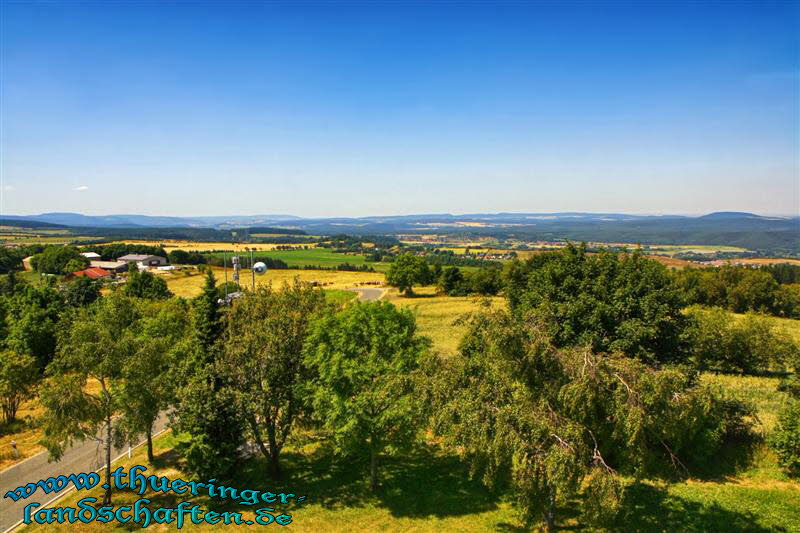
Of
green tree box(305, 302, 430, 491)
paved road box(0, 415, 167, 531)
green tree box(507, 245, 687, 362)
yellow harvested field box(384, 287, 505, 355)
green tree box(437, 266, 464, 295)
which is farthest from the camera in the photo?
green tree box(437, 266, 464, 295)

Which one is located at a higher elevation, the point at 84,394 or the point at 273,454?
the point at 84,394

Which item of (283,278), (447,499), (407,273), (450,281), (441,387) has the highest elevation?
(441,387)

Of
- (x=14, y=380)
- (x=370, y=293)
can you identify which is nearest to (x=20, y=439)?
(x=14, y=380)

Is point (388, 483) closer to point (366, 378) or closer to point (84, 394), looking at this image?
point (366, 378)

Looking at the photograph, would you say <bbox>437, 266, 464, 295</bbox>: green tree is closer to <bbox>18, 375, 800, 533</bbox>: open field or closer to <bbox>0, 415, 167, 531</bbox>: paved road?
<bbox>18, 375, 800, 533</bbox>: open field

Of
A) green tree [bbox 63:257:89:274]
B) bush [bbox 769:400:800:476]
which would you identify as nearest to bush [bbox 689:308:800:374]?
bush [bbox 769:400:800:476]

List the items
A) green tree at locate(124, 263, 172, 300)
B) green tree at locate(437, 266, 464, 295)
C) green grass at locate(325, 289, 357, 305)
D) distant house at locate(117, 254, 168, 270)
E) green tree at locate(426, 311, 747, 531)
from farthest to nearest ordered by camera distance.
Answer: distant house at locate(117, 254, 168, 270) < green tree at locate(437, 266, 464, 295) < green tree at locate(124, 263, 172, 300) < green grass at locate(325, 289, 357, 305) < green tree at locate(426, 311, 747, 531)

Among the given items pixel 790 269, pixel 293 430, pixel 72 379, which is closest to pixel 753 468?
pixel 293 430

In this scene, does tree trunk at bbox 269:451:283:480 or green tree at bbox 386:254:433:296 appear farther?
green tree at bbox 386:254:433:296
